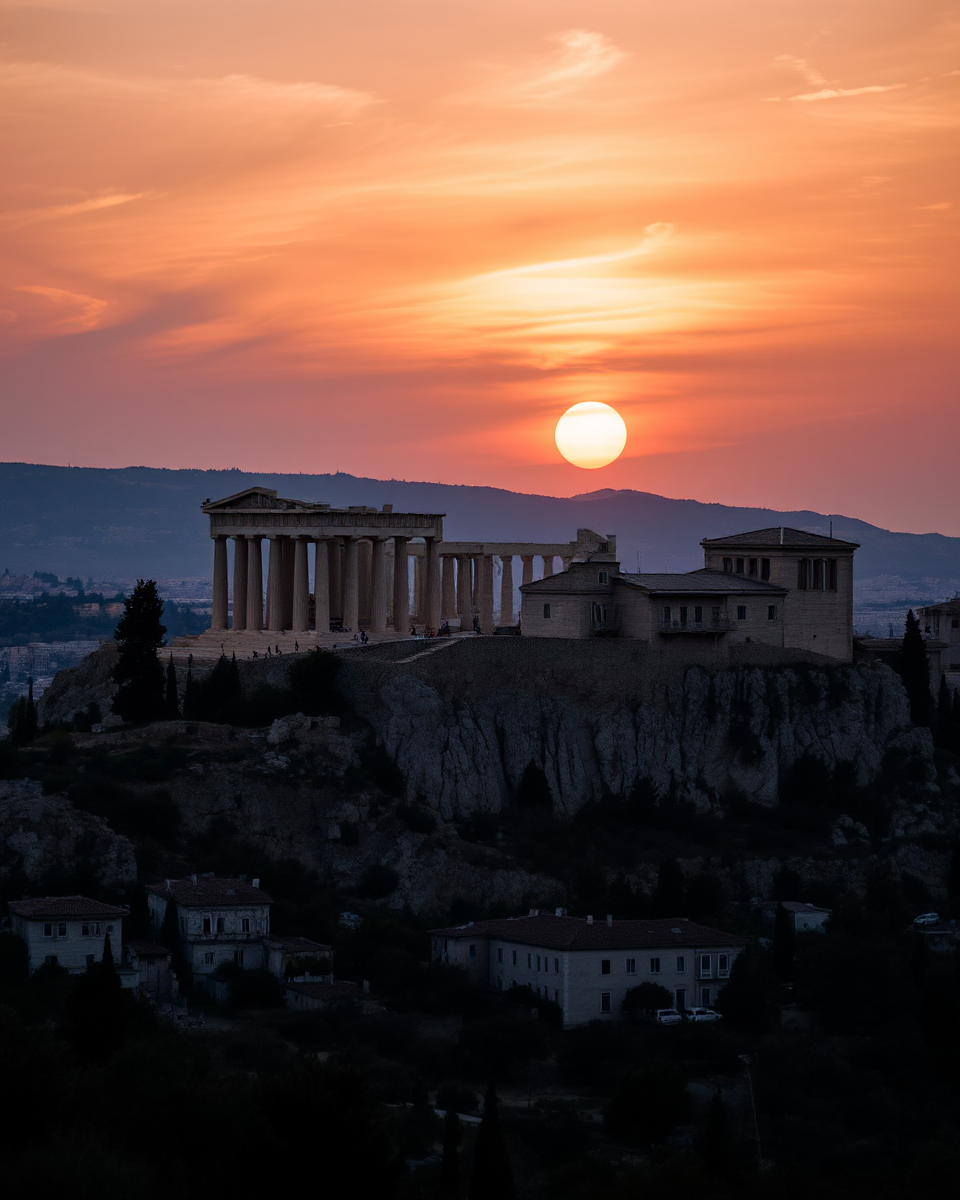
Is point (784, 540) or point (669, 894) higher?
point (784, 540)

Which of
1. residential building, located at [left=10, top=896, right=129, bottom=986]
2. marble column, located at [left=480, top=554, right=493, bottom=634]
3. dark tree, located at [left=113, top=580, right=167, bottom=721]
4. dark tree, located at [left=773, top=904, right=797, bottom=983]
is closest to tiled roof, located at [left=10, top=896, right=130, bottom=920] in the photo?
residential building, located at [left=10, top=896, right=129, bottom=986]

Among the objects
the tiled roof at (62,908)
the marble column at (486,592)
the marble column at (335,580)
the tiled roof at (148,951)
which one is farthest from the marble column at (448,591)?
the tiled roof at (62,908)

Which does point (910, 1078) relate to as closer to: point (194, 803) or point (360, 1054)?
point (360, 1054)

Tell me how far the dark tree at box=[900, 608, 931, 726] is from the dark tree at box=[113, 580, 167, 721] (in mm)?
33836

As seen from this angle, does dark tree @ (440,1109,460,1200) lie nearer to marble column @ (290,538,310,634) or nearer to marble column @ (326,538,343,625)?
marble column @ (290,538,310,634)

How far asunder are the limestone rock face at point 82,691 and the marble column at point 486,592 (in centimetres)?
1834

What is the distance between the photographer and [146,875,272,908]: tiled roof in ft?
292

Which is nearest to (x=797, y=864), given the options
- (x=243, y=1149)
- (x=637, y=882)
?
(x=637, y=882)

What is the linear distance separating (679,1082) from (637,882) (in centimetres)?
1915

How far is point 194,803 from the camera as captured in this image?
312 ft

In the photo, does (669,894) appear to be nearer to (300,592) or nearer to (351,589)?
(351,589)

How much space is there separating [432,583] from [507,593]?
→ 31.6ft

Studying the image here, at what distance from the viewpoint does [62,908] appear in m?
86.1

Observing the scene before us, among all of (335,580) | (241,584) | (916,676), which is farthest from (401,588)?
(916,676)
